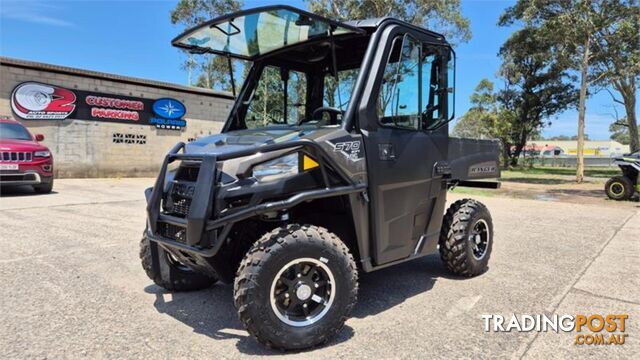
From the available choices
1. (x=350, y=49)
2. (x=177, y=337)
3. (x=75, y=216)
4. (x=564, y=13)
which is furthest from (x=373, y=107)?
(x=564, y=13)

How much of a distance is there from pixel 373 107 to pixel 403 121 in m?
0.46

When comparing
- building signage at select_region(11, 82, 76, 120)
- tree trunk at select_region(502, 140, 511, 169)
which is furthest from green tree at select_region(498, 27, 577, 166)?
building signage at select_region(11, 82, 76, 120)

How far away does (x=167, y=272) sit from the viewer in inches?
→ 145

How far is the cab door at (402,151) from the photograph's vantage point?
335 cm

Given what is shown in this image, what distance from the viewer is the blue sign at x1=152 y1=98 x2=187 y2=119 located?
1886 centimetres

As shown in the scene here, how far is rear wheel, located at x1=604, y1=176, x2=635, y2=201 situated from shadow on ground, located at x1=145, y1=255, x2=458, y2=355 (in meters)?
11.8

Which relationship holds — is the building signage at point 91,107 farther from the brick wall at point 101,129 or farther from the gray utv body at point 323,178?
the gray utv body at point 323,178

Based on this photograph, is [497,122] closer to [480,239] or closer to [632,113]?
[632,113]

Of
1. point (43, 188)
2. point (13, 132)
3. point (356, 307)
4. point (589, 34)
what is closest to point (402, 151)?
point (356, 307)

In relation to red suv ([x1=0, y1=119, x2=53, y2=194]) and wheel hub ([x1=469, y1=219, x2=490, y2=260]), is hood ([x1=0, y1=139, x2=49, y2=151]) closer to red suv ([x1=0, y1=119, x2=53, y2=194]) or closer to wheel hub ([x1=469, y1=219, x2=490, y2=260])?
red suv ([x1=0, y1=119, x2=53, y2=194])

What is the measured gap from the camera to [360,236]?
321 cm

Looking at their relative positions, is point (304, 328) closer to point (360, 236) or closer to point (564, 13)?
point (360, 236)

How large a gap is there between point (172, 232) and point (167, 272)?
2.69 feet

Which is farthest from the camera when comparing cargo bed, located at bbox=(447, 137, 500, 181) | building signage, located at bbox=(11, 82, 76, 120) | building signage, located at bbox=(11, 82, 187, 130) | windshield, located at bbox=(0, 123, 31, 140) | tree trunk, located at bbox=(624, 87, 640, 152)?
tree trunk, located at bbox=(624, 87, 640, 152)
